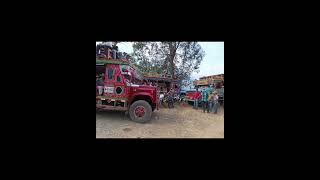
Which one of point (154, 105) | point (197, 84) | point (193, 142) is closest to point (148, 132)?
point (154, 105)

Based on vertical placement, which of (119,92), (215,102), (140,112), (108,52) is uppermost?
(108,52)

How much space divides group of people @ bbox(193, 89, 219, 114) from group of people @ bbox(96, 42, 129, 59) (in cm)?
274

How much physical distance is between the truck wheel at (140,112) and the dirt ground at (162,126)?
12cm

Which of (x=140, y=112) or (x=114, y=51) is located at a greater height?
(x=114, y=51)

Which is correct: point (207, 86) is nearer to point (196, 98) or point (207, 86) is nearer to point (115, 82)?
point (196, 98)

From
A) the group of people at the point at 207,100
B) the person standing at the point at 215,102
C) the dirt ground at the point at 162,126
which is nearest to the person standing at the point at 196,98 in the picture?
the group of people at the point at 207,100

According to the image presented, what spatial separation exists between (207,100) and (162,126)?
2.13 m

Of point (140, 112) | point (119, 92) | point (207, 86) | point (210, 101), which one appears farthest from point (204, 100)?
point (119, 92)

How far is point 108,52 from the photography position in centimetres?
369

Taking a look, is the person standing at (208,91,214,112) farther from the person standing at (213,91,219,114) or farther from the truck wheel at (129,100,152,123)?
the truck wheel at (129,100,152,123)

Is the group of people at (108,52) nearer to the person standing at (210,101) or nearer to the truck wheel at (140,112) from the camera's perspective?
the truck wheel at (140,112)

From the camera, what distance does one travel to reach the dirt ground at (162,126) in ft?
11.1

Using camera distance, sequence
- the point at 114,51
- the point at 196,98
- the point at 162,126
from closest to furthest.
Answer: the point at 114,51, the point at 162,126, the point at 196,98

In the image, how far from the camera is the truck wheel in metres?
3.87
